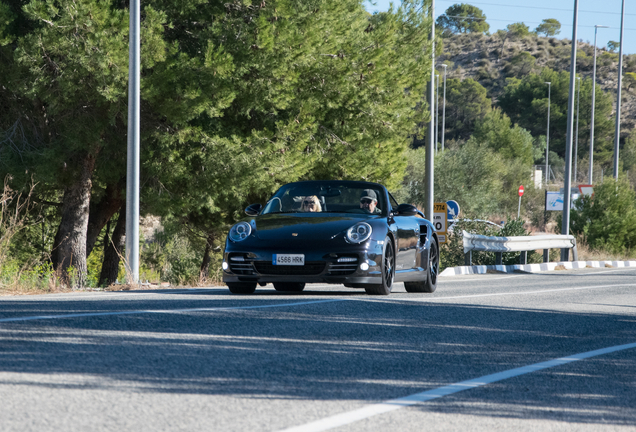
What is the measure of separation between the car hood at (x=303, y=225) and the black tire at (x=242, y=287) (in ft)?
2.32

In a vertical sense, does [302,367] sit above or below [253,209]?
below

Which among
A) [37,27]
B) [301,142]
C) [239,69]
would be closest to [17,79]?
[37,27]

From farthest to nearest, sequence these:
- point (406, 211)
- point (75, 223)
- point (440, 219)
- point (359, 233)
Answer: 1. point (440, 219)
2. point (75, 223)
3. point (406, 211)
4. point (359, 233)

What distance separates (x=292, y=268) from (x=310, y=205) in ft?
4.56

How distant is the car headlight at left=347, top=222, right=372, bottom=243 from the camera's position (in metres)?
10.0

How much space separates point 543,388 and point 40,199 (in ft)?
60.0

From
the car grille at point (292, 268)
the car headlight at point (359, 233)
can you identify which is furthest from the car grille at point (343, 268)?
the car headlight at point (359, 233)

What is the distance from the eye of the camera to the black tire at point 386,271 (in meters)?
10.4

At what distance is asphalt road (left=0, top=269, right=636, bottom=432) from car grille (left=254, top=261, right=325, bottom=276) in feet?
1.85

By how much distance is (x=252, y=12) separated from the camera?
18.6 metres

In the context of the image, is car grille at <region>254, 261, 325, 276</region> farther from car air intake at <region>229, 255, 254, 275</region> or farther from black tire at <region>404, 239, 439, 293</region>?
black tire at <region>404, 239, 439, 293</region>

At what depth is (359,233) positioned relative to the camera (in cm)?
1012

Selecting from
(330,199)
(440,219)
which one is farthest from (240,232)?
(440,219)

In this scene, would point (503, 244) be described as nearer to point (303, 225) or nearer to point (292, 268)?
point (303, 225)
